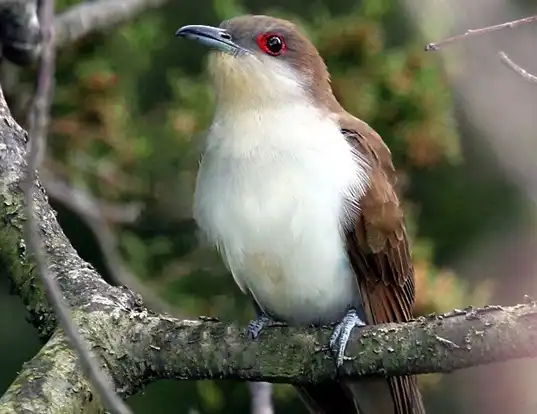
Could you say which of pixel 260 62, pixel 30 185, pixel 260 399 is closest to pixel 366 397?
pixel 260 399

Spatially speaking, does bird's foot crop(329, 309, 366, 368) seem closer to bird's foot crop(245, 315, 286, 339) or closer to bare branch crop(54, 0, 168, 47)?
bird's foot crop(245, 315, 286, 339)

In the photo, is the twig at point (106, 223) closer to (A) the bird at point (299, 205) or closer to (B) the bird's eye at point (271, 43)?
(A) the bird at point (299, 205)

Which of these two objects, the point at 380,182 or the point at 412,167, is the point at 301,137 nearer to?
the point at 380,182

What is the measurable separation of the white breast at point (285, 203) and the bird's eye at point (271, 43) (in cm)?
24

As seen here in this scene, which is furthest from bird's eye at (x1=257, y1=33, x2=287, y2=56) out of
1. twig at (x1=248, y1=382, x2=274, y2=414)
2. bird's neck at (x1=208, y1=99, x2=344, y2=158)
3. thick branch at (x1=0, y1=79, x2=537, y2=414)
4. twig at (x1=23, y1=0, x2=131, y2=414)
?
twig at (x1=23, y1=0, x2=131, y2=414)

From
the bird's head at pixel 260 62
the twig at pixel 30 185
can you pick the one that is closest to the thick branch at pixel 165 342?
the bird's head at pixel 260 62

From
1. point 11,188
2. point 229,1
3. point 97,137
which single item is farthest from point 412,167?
point 11,188

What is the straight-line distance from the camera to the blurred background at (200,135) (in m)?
3.69

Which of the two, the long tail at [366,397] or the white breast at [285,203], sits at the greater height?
the white breast at [285,203]

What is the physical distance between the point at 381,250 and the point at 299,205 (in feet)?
0.97

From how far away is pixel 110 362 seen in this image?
2.48m

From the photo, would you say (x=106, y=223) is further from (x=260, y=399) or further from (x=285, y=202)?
(x=285, y=202)

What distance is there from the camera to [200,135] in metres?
3.56

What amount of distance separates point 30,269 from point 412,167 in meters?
1.79
